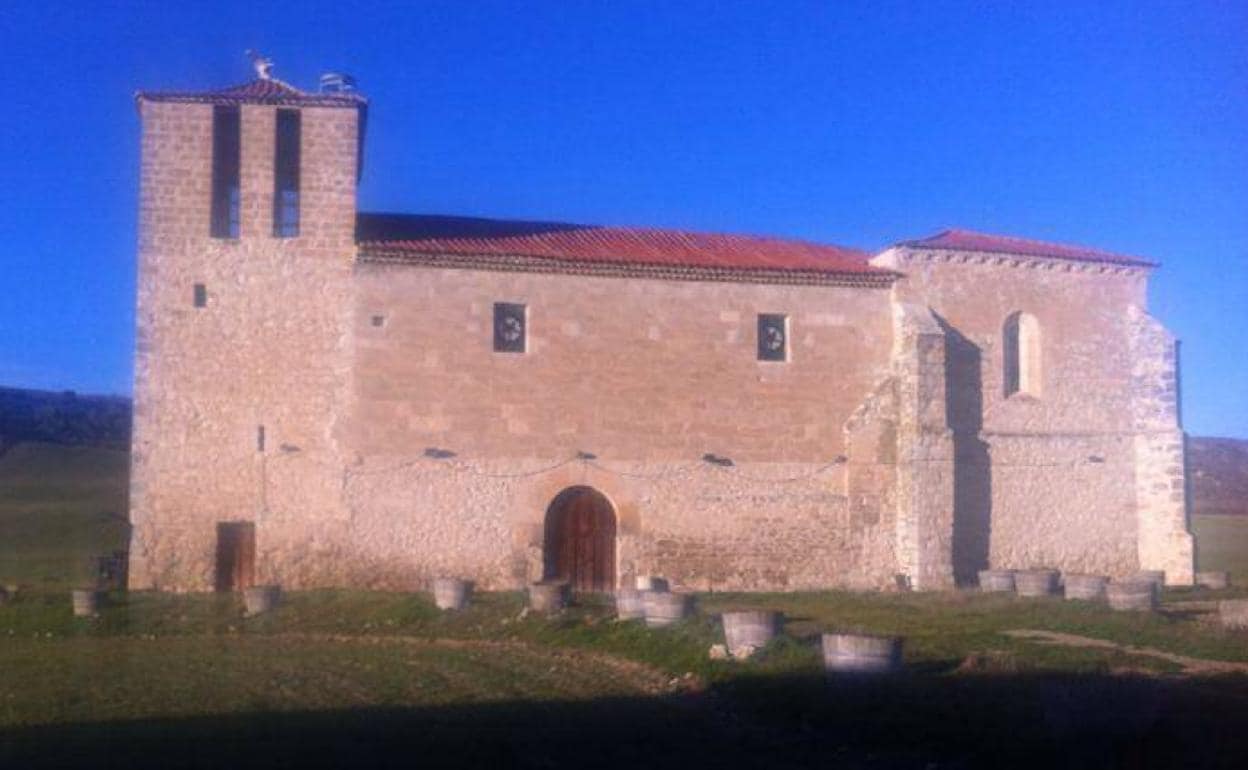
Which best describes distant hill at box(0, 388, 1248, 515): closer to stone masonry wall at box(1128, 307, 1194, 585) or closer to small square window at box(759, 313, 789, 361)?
stone masonry wall at box(1128, 307, 1194, 585)

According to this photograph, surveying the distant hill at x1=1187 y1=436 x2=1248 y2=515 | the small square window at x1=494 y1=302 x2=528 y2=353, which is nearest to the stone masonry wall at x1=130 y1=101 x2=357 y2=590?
the small square window at x1=494 y1=302 x2=528 y2=353

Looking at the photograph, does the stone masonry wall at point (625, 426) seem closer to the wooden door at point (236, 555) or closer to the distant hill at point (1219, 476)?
the wooden door at point (236, 555)

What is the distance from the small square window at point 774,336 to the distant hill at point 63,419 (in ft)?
108

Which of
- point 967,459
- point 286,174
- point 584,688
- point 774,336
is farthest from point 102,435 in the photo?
point 584,688

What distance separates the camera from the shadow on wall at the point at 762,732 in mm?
9297

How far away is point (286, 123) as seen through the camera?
23.6 meters

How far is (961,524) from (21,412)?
4281 cm

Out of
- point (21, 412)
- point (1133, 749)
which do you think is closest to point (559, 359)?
point (1133, 749)

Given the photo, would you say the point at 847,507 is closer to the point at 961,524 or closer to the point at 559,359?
the point at 961,524

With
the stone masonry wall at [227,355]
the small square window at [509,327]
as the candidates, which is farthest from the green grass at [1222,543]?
the stone masonry wall at [227,355]

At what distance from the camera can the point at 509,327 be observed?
23203mm

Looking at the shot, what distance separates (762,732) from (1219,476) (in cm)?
4577

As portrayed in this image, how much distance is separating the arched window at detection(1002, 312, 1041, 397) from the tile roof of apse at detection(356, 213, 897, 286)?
9.15 feet

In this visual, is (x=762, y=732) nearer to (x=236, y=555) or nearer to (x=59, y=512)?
(x=236, y=555)
